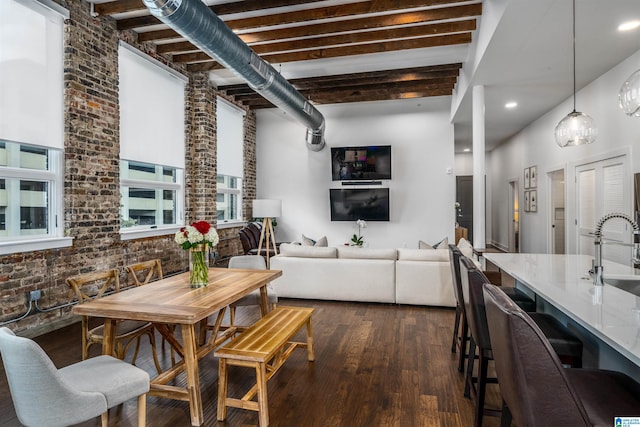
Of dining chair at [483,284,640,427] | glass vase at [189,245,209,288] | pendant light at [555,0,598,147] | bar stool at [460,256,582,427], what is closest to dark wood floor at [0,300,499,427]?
bar stool at [460,256,582,427]

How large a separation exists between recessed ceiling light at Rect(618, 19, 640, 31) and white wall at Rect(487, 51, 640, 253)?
29.5 inches

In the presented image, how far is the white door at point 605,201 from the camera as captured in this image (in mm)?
4516

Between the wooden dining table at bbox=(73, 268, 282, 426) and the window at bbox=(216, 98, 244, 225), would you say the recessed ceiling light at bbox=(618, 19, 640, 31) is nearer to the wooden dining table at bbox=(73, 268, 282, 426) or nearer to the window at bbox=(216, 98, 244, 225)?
the wooden dining table at bbox=(73, 268, 282, 426)

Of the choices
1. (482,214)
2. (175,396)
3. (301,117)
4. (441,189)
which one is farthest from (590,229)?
(175,396)

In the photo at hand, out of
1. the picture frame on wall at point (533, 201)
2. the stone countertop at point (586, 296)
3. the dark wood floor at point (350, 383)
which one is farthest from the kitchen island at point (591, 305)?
the picture frame on wall at point (533, 201)

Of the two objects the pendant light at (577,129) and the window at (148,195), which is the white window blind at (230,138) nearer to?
the window at (148,195)

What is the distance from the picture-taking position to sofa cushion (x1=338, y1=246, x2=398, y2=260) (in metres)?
4.62

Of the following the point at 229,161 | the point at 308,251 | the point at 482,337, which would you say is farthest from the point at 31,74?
the point at 482,337

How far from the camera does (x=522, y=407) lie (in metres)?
1.07

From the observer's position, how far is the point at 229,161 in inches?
288

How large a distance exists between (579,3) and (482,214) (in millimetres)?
2742

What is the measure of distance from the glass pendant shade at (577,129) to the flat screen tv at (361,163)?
4.57 meters

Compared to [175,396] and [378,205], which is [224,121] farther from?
[175,396]

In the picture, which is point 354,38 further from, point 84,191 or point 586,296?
point 586,296
